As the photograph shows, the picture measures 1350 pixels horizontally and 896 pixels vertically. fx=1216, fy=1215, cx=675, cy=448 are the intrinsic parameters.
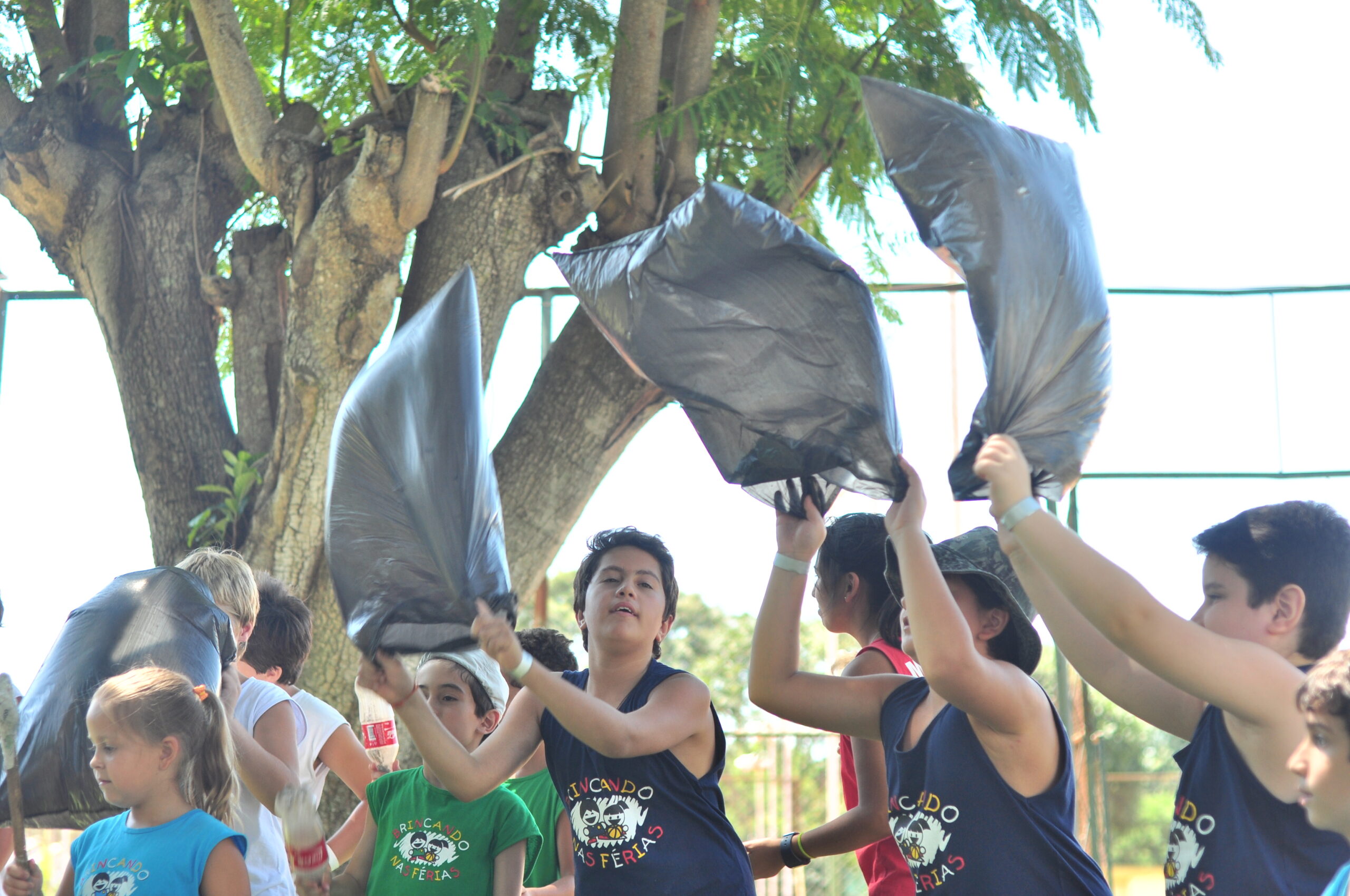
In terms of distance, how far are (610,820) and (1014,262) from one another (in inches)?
48.8

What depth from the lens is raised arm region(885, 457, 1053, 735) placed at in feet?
6.13

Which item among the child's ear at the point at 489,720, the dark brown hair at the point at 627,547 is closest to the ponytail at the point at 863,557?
the dark brown hair at the point at 627,547

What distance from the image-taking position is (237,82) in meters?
4.32

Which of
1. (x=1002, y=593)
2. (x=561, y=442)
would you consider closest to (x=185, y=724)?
(x=1002, y=593)

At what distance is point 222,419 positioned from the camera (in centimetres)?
481

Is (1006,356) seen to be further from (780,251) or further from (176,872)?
(176,872)

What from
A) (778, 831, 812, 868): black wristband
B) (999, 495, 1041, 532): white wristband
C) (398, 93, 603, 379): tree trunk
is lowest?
(778, 831, 812, 868): black wristband

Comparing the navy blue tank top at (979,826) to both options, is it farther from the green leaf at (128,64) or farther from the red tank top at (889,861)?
the green leaf at (128,64)

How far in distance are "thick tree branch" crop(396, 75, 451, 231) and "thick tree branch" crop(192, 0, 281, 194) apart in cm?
54

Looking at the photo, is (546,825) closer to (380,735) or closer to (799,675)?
(380,735)

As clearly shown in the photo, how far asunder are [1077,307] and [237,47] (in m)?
3.45

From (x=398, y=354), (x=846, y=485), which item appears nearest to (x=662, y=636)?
(x=846, y=485)

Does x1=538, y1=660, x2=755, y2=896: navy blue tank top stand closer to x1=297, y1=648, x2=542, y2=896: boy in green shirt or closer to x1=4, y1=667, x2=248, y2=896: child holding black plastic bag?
x1=297, y1=648, x2=542, y2=896: boy in green shirt

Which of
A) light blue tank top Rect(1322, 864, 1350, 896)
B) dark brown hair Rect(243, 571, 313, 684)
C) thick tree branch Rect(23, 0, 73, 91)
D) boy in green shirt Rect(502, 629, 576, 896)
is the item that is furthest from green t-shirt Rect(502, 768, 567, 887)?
thick tree branch Rect(23, 0, 73, 91)
